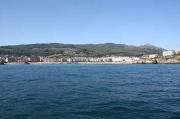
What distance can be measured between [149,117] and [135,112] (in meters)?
2.18

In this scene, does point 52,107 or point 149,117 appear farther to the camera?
point 52,107

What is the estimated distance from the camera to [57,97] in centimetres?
3559

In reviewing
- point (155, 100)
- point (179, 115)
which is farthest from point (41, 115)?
point (155, 100)

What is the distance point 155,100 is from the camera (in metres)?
33.9

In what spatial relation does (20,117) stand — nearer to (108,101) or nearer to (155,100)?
(108,101)

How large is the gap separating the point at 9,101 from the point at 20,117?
8.57m

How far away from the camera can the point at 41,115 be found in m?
25.3

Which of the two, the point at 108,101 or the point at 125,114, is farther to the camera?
the point at 108,101

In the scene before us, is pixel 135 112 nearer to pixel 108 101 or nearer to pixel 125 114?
pixel 125 114

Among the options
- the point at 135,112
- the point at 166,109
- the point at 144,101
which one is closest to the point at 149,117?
the point at 135,112

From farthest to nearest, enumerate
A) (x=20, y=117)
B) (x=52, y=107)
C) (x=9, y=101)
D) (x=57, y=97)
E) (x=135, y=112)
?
(x=57, y=97), (x=9, y=101), (x=52, y=107), (x=135, y=112), (x=20, y=117)

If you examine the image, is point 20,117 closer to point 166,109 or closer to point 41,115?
point 41,115

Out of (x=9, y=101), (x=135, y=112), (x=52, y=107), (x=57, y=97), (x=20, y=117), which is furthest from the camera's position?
(x=57, y=97)

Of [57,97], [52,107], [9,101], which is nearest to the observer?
[52,107]
